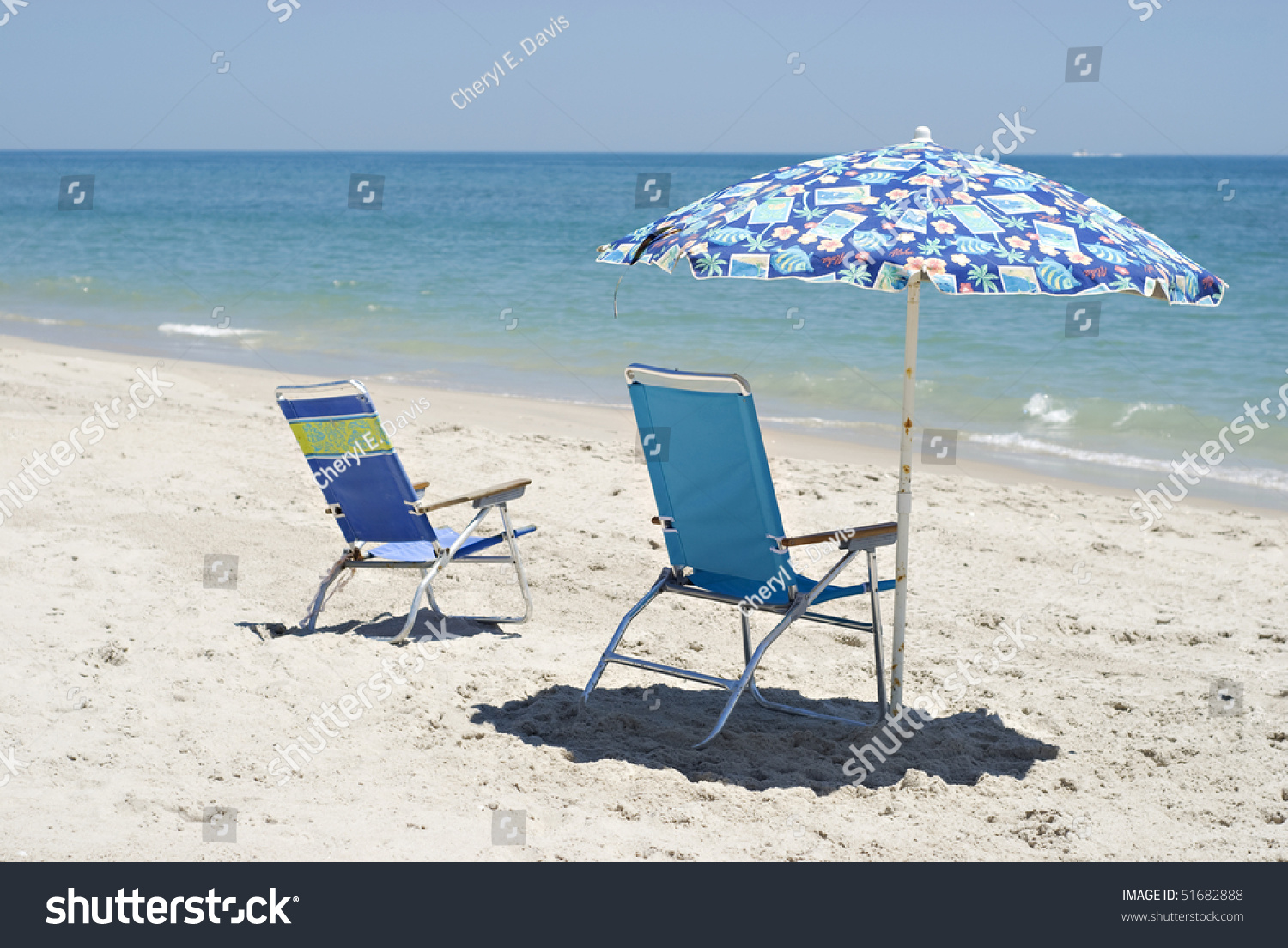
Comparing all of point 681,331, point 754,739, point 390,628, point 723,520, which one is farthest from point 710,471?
point 681,331

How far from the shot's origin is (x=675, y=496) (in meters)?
3.60

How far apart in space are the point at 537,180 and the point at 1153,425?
49058 millimetres

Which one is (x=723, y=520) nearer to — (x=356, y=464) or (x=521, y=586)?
(x=521, y=586)

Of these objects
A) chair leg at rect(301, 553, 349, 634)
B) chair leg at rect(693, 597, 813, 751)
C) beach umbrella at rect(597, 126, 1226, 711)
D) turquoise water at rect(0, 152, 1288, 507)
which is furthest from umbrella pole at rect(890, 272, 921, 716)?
turquoise water at rect(0, 152, 1288, 507)

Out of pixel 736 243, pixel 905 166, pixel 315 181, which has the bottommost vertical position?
pixel 736 243

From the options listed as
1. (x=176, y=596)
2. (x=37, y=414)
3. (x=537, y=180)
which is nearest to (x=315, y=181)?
(x=537, y=180)

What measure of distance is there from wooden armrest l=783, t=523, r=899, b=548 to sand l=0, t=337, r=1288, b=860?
660 millimetres

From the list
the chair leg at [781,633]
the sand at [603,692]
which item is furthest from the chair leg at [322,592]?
the chair leg at [781,633]

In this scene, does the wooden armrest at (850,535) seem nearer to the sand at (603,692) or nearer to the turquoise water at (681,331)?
the sand at (603,692)

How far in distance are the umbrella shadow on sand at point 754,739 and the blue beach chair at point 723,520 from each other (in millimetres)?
94

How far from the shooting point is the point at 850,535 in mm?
3391

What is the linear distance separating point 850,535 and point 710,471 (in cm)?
46

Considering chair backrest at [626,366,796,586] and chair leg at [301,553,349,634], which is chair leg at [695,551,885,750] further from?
chair leg at [301,553,349,634]

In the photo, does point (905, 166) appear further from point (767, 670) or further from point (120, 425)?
point (120, 425)
